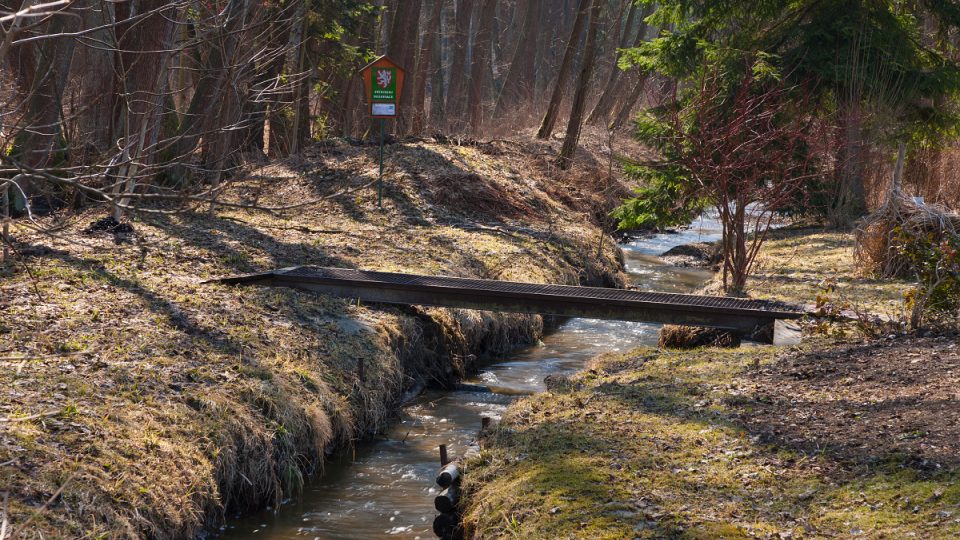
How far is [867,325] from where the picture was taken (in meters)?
8.65

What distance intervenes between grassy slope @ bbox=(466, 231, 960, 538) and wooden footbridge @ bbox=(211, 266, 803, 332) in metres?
1.19

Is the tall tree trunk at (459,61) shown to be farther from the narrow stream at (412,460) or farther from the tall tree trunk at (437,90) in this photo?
the narrow stream at (412,460)

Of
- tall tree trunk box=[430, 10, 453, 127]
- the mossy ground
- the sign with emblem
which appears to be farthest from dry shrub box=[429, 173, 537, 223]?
tall tree trunk box=[430, 10, 453, 127]

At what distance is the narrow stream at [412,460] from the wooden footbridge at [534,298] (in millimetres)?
912

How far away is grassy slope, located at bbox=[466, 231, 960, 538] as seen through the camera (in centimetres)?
515

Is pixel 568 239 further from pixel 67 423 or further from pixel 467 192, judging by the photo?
pixel 67 423

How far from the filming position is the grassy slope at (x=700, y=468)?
5.15 metres

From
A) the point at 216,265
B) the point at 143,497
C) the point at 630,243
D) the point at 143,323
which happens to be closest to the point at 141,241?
the point at 216,265

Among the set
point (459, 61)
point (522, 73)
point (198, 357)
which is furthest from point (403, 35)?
point (522, 73)

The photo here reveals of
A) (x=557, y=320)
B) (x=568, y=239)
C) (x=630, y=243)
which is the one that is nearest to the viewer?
(x=557, y=320)

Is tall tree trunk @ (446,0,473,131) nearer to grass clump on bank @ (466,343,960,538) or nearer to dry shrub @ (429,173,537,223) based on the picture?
dry shrub @ (429,173,537,223)

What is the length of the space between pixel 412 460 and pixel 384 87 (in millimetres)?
9378

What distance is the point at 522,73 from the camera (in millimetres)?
39219

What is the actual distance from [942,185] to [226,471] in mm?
15188
